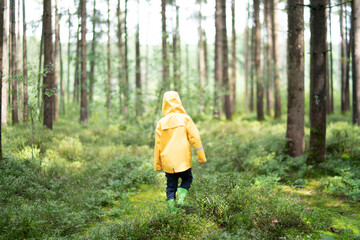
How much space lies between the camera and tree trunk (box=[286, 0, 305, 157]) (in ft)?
25.6

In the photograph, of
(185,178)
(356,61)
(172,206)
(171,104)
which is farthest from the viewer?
(356,61)

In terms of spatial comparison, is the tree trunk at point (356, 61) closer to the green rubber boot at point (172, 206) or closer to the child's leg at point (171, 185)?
the child's leg at point (171, 185)

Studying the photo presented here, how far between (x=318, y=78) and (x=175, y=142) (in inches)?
170

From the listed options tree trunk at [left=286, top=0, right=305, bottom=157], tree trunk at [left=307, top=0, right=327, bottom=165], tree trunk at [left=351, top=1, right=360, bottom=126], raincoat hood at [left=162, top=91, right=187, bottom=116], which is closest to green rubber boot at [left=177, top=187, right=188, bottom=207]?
raincoat hood at [left=162, top=91, right=187, bottom=116]

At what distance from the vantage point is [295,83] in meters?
8.05

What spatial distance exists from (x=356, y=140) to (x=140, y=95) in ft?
29.8

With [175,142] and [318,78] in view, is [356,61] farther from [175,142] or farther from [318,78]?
[175,142]

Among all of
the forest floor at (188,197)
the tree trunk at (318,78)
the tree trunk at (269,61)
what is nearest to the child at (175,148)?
the forest floor at (188,197)

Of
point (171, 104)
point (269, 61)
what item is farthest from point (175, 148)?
point (269, 61)

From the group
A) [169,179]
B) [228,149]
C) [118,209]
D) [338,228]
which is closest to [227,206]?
[169,179]

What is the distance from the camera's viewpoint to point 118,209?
17.5 feet

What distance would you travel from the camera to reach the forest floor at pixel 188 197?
13.7ft

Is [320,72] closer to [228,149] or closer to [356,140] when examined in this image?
[356,140]

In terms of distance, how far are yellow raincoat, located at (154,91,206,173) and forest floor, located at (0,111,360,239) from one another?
71cm
